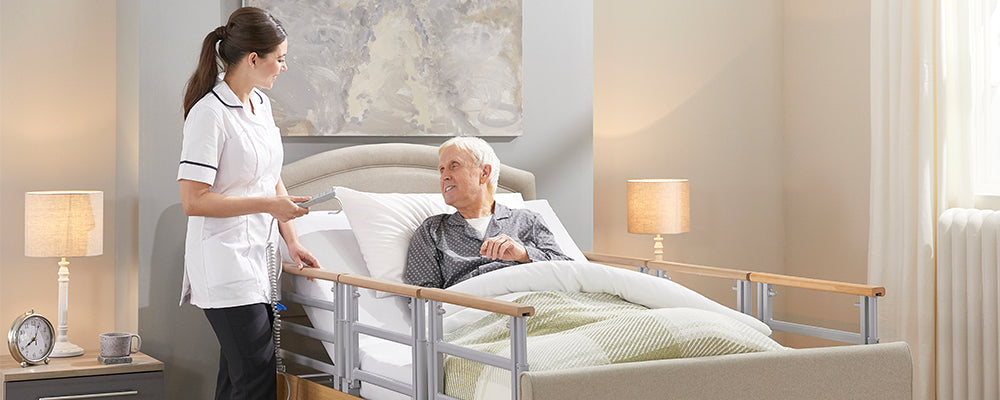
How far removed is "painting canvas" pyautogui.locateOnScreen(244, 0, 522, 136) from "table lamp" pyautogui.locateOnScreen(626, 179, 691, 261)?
2.01 feet

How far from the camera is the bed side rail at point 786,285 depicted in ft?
8.59

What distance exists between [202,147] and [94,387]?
2.94 ft

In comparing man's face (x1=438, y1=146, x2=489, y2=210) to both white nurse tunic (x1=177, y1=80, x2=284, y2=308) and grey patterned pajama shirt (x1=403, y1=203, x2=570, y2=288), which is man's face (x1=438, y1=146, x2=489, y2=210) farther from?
white nurse tunic (x1=177, y1=80, x2=284, y2=308)

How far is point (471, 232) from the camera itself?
309 centimetres

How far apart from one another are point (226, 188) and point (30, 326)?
2.81ft

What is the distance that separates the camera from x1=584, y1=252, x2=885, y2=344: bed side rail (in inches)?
103

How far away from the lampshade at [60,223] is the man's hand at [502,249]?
4.12 feet

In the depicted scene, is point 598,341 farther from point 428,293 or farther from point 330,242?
point 330,242

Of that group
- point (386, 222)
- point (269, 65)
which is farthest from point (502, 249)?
point (269, 65)

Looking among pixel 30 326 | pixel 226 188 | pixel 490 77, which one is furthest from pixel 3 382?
pixel 490 77

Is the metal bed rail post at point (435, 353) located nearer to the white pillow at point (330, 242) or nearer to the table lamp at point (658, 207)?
the white pillow at point (330, 242)

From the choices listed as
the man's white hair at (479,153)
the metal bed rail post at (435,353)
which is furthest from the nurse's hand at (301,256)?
the metal bed rail post at (435,353)

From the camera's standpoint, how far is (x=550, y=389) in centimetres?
191

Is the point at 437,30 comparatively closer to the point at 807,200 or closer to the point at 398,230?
the point at 398,230
